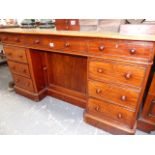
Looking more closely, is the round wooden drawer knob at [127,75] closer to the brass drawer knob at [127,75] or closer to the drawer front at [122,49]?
the brass drawer knob at [127,75]

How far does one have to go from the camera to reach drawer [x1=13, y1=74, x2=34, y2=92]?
1822 mm

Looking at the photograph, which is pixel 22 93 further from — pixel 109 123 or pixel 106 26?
pixel 106 26

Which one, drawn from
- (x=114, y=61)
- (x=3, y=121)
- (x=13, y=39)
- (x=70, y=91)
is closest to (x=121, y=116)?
(x=114, y=61)

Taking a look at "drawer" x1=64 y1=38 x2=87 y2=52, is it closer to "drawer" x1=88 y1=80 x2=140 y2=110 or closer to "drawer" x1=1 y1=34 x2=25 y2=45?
"drawer" x1=88 y1=80 x2=140 y2=110

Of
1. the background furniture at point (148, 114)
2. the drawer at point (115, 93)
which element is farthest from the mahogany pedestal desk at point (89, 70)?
the background furniture at point (148, 114)

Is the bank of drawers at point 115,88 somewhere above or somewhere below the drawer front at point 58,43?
below

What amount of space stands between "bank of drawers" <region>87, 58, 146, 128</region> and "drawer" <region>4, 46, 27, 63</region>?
906mm

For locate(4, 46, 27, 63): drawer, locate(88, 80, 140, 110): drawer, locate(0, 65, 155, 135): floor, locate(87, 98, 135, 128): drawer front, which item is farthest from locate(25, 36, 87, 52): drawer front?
locate(0, 65, 155, 135): floor

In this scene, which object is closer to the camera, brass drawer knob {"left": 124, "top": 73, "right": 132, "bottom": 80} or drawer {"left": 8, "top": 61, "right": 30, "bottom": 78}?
brass drawer knob {"left": 124, "top": 73, "right": 132, "bottom": 80}

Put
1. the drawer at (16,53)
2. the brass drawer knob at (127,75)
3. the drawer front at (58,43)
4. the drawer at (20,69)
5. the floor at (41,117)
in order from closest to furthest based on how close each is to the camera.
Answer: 1. the brass drawer knob at (127,75)
2. the drawer front at (58,43)
3. the floor at (41,117)
4. the drawer at (16,53)
5. the drawer at (20,69)

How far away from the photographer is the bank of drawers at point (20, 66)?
65.0 inches

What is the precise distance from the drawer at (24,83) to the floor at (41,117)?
179 mm

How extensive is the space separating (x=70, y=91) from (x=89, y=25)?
89cm

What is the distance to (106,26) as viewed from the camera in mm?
1249
